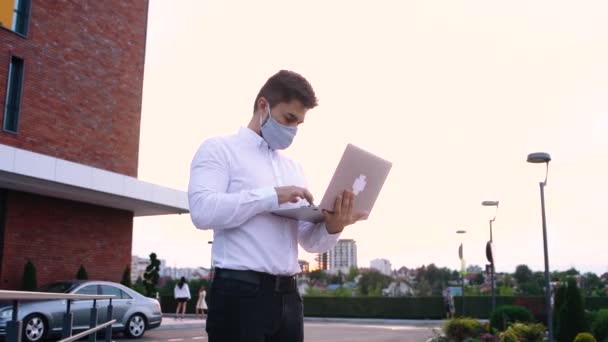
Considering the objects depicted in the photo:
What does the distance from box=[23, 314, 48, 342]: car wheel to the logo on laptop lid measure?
465 inches

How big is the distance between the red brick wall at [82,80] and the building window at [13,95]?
0.16 metres

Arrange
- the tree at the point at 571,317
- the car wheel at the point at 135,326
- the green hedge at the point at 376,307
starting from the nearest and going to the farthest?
the tree at the point at 571,317 → the car wheel at the point at 135,326 → the green hedge at the point at 376,307

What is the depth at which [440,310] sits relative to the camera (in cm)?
3338

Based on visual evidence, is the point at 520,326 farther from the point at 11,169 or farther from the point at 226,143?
the point at 11,169

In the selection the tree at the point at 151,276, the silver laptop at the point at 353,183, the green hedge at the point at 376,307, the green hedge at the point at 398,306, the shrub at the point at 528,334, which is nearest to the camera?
the silver laptop at the point at 353,183

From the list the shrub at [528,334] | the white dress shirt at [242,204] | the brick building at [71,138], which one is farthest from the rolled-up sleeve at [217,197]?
the brick building at [71,138]

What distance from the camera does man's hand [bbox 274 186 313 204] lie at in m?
2.76

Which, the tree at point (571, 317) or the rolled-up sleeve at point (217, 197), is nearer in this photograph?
the rolled-up sleeve at point (217, 197)

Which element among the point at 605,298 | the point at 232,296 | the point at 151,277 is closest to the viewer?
the point at 232,296

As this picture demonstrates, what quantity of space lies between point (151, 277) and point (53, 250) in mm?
8663

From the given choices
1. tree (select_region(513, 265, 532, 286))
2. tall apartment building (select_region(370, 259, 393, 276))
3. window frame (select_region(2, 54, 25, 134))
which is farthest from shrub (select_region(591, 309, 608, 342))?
tall apartment building (select_region(370, 259, 393, 276))

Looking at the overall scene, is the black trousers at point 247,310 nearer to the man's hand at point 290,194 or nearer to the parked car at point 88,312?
the man's hand at point 290,194

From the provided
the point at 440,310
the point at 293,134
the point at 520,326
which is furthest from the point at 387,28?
the point at 440,310

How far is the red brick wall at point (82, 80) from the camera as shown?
19125 mm
